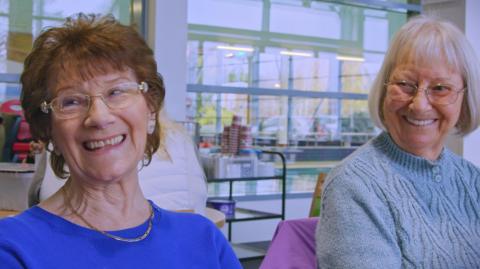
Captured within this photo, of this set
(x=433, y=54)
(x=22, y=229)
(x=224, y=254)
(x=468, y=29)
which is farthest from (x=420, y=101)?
(x=468, y=29)

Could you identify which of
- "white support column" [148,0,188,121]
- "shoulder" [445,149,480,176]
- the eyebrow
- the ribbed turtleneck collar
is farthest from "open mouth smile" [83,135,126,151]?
"white support column" [148,0,188,121]

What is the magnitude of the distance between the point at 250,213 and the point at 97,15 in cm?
386

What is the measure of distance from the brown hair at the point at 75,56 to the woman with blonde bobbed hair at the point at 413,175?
2.20 feet

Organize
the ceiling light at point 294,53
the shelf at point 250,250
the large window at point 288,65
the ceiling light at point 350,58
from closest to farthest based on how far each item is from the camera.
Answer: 1. the shelf at point 250,250
2. the large window at point 288,65
3. the ceiling light at point 294,53
4. the ceiling light at point 350,58

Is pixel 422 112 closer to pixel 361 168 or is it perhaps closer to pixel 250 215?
pixel 361 168

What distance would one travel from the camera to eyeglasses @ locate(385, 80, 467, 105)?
176 centimetres

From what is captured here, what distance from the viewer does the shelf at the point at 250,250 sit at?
495cm

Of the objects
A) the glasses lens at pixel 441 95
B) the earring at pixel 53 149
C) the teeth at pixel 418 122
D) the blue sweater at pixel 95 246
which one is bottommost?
the blue sweater at pixel 95 246

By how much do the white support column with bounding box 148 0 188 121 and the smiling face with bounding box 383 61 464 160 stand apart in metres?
2.82

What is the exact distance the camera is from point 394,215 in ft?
5.16

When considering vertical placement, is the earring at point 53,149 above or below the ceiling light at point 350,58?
below

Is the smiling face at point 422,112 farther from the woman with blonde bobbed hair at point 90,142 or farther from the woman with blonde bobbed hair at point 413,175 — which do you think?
the woman with blonde bobbed hair at point 90,142

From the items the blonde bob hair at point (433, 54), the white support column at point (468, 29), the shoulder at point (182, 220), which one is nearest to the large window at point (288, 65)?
the white support column at point (468, 29)

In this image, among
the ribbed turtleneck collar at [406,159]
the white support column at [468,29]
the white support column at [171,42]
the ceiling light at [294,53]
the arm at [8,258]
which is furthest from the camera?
the ceiling light at [294,53]
